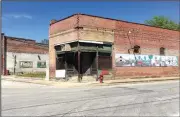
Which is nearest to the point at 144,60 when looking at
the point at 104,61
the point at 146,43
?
the point at 146,43

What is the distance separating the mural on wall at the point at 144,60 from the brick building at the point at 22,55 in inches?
890

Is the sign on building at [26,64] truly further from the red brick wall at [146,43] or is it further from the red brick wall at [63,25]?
the red brick wall at [146,43]

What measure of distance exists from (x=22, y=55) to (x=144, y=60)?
2438 cm

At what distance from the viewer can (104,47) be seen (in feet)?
91.0

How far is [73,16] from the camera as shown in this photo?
26.3 metres

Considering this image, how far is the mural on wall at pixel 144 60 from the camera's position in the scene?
29.4 meters

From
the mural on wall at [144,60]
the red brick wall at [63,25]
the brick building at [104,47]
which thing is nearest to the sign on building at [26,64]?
the brick building at [104,47]

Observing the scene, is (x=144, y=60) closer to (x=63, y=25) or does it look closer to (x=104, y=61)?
(x=104, y=61)

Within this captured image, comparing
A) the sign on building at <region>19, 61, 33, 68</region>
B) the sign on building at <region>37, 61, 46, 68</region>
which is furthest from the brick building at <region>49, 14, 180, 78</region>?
the sign on building at <region>37, 61, 46, 68</region>

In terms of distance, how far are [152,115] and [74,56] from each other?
1833cm

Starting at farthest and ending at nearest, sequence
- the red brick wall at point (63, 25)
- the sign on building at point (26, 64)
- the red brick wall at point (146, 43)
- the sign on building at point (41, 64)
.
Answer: the sign on building at point (41, 64) → the sign on building at point (26, 64) → the red brick wall at point (146, 43) → the red brick wall at point (63, 25)

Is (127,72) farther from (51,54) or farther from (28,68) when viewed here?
(28,68)

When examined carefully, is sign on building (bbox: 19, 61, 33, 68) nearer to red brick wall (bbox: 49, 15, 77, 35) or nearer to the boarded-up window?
red brick wall (bbox: 49, 15, 77, 35)

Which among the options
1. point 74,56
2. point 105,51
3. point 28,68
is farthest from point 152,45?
point 28,68
